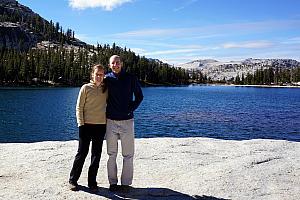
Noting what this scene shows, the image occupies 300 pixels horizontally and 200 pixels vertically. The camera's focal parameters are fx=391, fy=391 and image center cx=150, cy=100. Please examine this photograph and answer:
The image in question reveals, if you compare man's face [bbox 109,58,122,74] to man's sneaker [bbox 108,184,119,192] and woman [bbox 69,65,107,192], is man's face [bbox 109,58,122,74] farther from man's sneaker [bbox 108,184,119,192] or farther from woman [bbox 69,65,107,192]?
man's sneaker [bbox 108,184,119,192]

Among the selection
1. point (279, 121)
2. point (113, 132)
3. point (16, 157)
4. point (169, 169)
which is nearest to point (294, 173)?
point (169, 169)

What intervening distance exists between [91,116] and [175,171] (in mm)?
3162

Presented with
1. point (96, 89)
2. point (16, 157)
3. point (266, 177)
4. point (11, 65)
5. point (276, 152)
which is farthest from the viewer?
point (11, 65)

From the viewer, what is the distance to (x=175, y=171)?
1040 cm

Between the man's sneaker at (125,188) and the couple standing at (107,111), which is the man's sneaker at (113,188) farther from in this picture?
the man's sneaker at (125,188)

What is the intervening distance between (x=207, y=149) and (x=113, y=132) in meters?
5.28

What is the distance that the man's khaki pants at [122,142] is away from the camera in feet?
28.0

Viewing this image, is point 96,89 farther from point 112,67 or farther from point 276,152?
point 276,152

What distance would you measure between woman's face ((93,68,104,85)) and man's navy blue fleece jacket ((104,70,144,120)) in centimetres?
14

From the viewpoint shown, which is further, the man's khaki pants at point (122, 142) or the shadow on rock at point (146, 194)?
the man's khaki pants at point (122, 142)

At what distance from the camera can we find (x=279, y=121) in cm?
5219

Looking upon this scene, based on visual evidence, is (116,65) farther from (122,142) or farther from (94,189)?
(94,189)

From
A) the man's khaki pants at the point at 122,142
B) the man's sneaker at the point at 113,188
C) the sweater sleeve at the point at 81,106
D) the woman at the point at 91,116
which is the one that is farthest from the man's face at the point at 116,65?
the man's sneaker at the point at 113,188

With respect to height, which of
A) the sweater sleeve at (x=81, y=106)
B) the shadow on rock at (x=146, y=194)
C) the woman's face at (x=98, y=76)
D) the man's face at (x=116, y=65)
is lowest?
the shadow on rock at (x=146, y=194)
